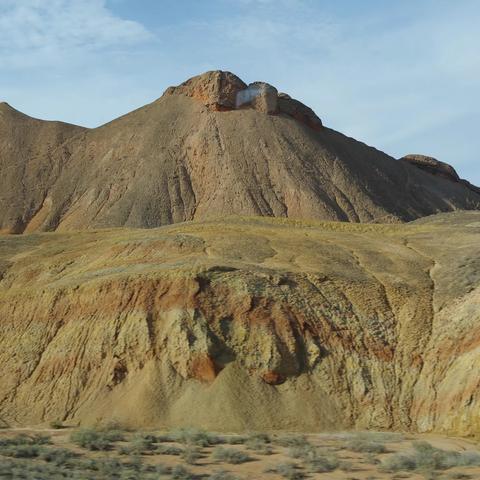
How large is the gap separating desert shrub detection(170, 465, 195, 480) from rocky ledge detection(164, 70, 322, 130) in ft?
268

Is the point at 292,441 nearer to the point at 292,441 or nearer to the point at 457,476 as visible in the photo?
the point at 292,441

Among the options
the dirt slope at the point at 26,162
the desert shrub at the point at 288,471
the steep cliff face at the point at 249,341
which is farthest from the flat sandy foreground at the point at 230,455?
the dirt slope at the point at 26,162

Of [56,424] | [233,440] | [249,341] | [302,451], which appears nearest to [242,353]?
[249,341]

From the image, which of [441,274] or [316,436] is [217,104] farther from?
[316,436]

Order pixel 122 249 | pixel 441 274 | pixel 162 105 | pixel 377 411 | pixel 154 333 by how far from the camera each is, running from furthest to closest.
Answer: pixel 162 105 < pixel 122 249 < pixel 441 274 < pixel 154 333 < pixel 377 411

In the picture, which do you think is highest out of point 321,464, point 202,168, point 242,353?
point 202,168

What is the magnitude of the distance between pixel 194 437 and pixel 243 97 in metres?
79.1

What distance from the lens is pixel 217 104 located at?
102 m

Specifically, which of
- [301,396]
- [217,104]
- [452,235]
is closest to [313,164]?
[217,104]

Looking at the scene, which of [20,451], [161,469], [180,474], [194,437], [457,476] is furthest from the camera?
[194,437]

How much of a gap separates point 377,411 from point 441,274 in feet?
24.3

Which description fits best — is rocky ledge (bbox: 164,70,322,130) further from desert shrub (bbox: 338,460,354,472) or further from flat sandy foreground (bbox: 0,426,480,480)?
desert shrub (bbox: 338,460,354,472)

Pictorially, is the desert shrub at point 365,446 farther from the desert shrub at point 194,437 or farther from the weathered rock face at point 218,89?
the weathered rock face at point 218,89

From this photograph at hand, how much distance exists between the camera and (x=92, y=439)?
25531 mm
